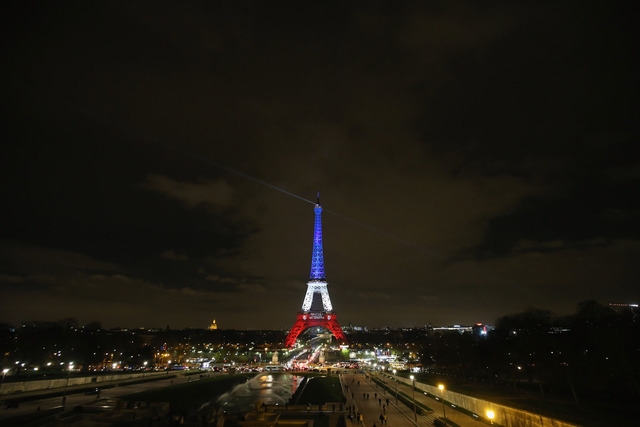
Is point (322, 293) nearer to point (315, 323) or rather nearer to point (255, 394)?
point (315, 323)

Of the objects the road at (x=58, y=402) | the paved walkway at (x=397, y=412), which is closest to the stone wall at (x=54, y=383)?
the road at (x=58, y=402)

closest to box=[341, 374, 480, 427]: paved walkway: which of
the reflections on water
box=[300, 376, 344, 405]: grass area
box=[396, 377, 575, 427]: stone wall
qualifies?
box=[396, 377, 575, 427]: stone wall

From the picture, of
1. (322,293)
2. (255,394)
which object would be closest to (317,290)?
(322,293)

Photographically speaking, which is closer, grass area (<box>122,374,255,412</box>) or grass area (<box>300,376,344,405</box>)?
grass area (<box>122,374,255,412</box>)

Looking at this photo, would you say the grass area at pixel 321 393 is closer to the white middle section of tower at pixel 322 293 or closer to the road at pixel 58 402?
the road at pixel 58 402

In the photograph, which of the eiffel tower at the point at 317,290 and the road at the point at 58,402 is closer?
the road at the point at 58,402

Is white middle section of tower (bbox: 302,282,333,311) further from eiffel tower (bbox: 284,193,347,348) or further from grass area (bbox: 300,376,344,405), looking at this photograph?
grass area (bbox: 300,376,344,405)

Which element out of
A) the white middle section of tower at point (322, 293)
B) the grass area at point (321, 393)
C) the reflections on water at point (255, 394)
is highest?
the white middle section of tower at point (322, 293)
